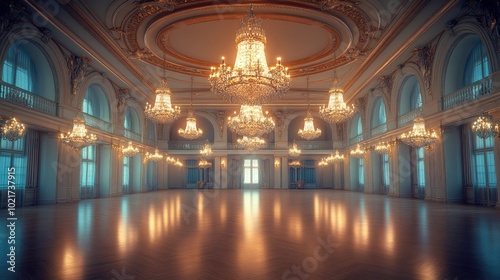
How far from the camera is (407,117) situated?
14.4 m

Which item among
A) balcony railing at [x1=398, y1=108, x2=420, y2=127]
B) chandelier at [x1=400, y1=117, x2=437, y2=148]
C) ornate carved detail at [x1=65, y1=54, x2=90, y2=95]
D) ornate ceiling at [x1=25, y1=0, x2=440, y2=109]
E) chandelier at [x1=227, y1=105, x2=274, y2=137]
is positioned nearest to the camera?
ornate ceiling at [x1=25, y1=0, x2=440, y2=109]

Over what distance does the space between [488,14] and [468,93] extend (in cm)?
266

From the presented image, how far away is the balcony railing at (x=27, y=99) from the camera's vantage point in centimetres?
938

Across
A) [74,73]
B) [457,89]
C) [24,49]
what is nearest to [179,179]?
[74,73]

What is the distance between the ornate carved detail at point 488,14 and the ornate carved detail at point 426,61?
275 centimetres

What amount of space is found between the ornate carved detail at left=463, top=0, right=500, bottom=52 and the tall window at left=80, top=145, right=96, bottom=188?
16.1 metres

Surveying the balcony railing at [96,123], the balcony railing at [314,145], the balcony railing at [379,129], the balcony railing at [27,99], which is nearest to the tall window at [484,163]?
the balcony railing at [379,129]

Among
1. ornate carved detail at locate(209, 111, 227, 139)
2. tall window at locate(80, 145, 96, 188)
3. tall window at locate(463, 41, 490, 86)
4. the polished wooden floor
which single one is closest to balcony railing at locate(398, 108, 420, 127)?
tall window at locate(463, 41, 490, 86)

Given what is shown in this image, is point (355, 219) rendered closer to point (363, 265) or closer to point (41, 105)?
point (363, 265)

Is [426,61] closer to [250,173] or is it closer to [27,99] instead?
[27,99]

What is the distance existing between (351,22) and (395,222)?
7531 mm

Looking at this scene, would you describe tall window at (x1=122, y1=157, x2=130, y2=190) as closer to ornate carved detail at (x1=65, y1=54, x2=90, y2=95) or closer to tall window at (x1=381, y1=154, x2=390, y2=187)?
ornate carved detail at (x1=65, y1=54, x2=90, y2=95)

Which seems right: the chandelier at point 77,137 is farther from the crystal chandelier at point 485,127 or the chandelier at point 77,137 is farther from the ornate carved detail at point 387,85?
the ornate carved detail at point 387,85

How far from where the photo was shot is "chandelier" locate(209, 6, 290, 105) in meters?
7.65
